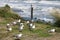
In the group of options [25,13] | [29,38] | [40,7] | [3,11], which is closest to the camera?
[29,38]

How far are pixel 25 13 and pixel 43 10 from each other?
3.57 ft

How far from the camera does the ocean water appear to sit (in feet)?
47.1

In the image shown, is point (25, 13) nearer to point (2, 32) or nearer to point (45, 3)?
point (45, 3)

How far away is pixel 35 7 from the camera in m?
16.5

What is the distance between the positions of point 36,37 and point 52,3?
921 cm

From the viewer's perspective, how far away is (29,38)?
27.3 feet

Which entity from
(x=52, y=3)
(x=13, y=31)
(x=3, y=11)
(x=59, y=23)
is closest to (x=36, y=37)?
(x=13, y=31)

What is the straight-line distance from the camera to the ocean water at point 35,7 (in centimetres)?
1435

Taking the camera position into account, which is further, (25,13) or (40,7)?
(40,7)

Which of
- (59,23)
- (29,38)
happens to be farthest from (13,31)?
(59,23)

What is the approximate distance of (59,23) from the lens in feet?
33.3

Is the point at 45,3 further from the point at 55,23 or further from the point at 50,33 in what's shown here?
the point at 50,33

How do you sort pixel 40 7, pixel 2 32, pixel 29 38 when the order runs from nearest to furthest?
pixel 29 38
pixel 2 32
pixel 40 7

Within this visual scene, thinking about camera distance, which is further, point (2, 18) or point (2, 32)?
point (2, 18)
